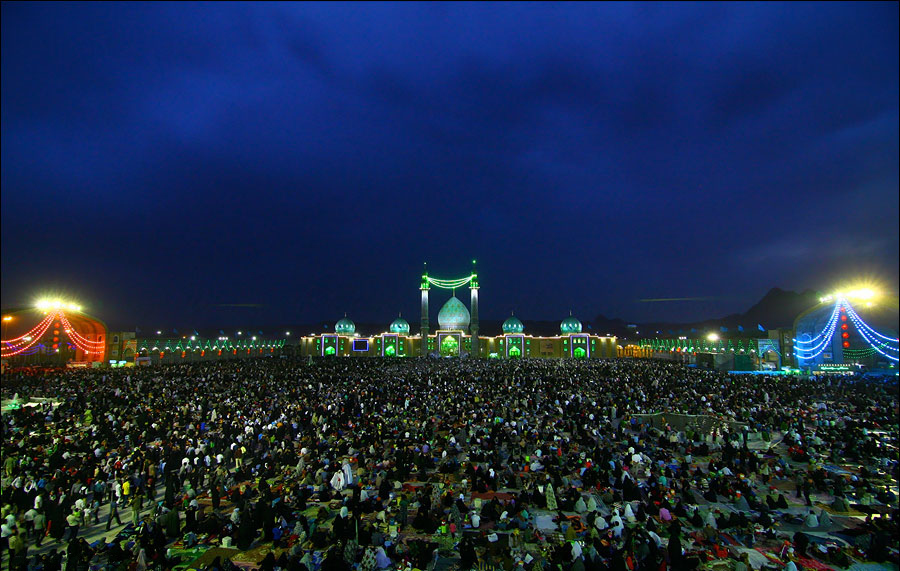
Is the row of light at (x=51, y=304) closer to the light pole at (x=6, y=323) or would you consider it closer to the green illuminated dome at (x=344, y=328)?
the light pole at (x=6, y=323)

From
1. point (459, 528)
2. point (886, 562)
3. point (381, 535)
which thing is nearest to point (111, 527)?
point (381, 535)

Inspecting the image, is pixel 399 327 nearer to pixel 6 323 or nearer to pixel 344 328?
pixel 344 328

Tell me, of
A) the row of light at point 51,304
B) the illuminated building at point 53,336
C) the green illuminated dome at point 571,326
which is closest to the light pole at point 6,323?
the illuminated building at point 53,336

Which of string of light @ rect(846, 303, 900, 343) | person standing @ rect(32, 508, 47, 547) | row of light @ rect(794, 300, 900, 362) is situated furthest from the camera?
string of light @ rect(846, 303, 900, 343)

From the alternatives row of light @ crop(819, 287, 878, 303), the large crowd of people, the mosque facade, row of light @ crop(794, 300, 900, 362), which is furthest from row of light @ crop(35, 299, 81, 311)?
row of light @ crop(794, 300, 900, 362)

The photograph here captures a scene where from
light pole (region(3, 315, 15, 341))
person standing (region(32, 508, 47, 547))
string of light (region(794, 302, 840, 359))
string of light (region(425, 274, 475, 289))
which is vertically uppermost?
string of light (region(425, 274, 475, 289))

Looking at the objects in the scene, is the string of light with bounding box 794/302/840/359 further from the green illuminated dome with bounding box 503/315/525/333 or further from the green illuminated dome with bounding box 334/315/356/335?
the green illuminated dome with bounding box 334/315/356/335

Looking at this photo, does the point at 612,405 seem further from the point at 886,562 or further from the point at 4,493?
the point at 4,493

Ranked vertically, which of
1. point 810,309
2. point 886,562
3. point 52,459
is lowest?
point 886,562
